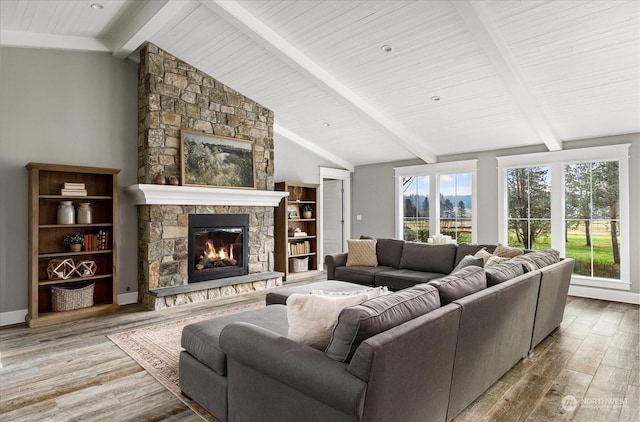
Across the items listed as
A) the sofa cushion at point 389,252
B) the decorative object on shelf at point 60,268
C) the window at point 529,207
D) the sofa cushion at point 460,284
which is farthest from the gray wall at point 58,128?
the window at point 529,207

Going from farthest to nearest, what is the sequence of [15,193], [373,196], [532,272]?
[373,196] < [15,193] < [532,272]

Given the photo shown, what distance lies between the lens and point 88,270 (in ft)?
14.9

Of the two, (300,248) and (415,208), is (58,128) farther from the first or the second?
(415,208)

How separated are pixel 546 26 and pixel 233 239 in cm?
473

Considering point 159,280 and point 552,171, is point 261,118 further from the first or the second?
point 552,171

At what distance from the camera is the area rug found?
2.68 m

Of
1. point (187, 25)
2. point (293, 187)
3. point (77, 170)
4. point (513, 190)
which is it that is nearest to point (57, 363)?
point (77, 170)

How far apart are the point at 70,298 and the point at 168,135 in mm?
2336

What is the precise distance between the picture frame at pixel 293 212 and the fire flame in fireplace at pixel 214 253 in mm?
1600

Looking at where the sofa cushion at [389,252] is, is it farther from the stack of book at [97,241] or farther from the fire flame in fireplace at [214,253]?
the stack of book at [97,241]

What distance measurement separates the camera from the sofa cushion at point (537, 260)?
3259 mm

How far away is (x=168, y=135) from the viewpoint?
5.09m

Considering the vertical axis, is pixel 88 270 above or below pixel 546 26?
below

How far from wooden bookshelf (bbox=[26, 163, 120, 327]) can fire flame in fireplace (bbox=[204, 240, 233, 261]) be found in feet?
4.12
